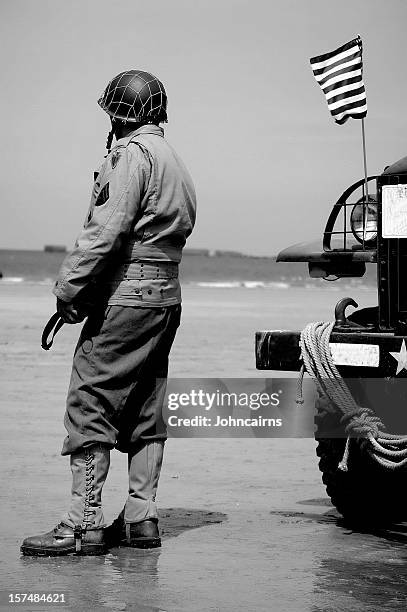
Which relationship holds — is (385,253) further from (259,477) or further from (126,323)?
A: (259,477)

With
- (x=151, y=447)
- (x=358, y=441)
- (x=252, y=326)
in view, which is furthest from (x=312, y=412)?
(x=252, y=326)

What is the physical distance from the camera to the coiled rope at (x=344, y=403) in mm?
5445

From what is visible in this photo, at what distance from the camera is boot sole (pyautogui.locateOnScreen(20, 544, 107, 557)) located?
16.2 ft

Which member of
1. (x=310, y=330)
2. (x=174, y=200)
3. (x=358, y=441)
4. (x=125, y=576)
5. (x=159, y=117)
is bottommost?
(x=125, y=576)

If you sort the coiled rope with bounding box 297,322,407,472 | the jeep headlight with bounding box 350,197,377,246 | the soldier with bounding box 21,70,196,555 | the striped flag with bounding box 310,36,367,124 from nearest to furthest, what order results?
the soldier with bounding box 21,70,196,555 < the coiled rope with bounding box 297,322,407,472 < the jeep headlight with bounding box 350,197,377,246 < the striped flag with bounding box 310,36,367,124

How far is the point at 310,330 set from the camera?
5.54m

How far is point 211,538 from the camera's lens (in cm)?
542

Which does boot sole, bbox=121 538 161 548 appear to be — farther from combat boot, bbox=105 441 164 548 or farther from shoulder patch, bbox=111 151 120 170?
shoulder patch, bbox=111 151 120 170

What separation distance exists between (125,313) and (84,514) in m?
0.84

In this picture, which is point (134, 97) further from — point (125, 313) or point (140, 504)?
point (140, 504)

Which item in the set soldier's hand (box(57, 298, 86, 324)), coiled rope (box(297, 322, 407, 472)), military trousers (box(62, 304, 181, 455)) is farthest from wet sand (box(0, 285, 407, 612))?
soldier's hand (box(57, 298, 86, 324))

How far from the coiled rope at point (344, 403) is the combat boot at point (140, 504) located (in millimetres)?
771

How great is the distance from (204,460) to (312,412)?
4.47 ft

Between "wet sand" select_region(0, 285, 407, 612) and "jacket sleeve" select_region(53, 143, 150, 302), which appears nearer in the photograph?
"wet sand" select_region(0, 285, 407, 612)
